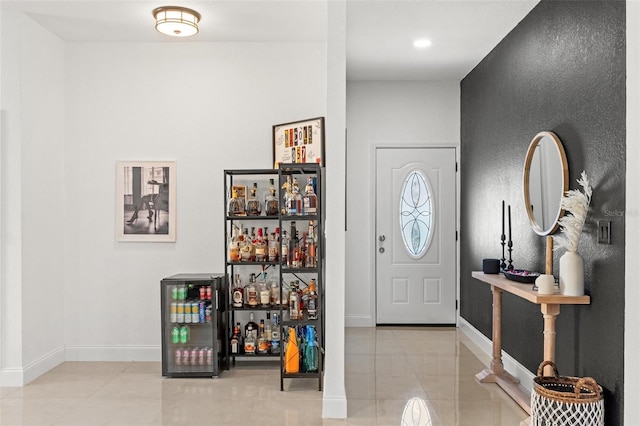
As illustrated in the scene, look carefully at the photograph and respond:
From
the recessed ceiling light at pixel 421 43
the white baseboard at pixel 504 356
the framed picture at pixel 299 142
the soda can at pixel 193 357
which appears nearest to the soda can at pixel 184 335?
the soda can at pixel 193 357

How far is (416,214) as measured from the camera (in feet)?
20.8

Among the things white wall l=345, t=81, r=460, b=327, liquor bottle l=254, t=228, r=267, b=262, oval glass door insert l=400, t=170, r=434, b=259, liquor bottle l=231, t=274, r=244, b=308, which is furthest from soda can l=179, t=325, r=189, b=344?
oval glass door insert l=400, t=170, r=434, b=259

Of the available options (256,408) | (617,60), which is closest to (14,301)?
(256,408)

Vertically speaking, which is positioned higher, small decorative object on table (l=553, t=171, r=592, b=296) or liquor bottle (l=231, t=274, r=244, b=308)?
small decorative object on table (l=553, t=171, r=592, b=296)

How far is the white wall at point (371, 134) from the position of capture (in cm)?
624

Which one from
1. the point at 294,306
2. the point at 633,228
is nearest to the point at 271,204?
the point at 294,306

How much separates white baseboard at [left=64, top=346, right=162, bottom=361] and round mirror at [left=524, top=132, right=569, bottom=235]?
10.8 ft

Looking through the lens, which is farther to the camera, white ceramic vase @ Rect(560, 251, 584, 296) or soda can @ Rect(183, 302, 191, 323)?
soda can @ Rect(183, 302, 191, 323)

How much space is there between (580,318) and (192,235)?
3.12 m

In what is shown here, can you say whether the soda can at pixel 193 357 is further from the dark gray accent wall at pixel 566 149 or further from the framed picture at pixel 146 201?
the dark gray accent wall at pixel 566 149

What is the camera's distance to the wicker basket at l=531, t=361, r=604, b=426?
8.90ft

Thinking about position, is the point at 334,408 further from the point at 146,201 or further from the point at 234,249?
the point at 146,201

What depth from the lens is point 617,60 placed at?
278 centimetres

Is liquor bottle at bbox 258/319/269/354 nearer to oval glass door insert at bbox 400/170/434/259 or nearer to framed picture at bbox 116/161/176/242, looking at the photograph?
framed picture at bbox 116/161/176/242
